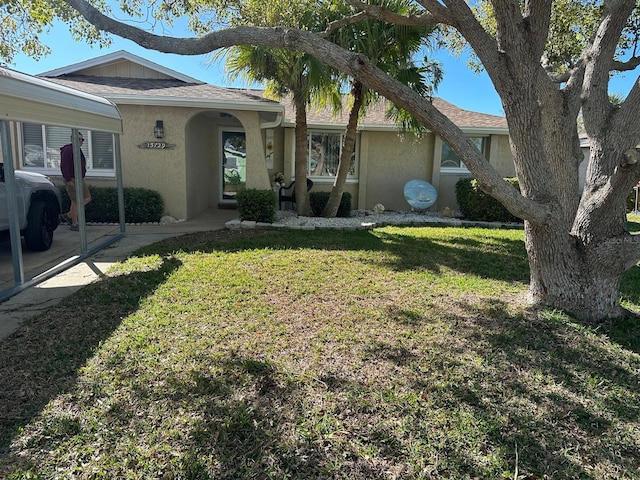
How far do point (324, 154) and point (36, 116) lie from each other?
9.67 meters

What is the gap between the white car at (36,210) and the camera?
679 centimetres

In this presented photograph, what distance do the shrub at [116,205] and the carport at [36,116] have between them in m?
2.62

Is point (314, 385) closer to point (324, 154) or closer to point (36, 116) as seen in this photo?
point (36, 116)

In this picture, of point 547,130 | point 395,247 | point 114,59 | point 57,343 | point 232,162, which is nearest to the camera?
point 57,343

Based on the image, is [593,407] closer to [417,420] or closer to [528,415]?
[528,415]

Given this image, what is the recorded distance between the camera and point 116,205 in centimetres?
1028

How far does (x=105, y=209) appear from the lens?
10.2 metres

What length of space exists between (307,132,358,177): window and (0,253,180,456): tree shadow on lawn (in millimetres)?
9061

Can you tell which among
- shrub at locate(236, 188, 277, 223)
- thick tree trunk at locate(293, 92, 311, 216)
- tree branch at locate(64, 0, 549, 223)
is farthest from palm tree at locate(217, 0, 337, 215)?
tree branch at locate(64, 0, 549, 223)

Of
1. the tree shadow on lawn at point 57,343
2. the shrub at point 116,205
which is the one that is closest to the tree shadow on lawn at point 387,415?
the tree shadow on lawn at point 57,343

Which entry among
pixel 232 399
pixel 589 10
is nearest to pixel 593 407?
pixel 232 399

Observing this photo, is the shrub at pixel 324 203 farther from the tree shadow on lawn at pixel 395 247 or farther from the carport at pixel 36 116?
the carport at pixel 36 116

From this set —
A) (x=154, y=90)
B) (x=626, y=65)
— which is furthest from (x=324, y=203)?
(x=626, y=65)

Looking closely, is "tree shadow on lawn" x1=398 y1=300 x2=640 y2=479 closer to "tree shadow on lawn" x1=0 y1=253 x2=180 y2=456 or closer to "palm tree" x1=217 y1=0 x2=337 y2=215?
"tree shadow on lawn" x1=0 y1=253 x2=180 y2=456
